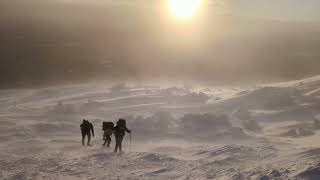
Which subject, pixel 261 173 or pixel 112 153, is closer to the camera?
pixel 261 173

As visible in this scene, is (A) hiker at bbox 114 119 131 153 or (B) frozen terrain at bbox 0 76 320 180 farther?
(A) hiker at bbox 114 119 131 153

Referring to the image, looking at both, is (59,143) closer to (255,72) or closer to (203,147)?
(203,147)

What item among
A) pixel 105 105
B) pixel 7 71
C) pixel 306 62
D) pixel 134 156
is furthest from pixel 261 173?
pixel 306 62

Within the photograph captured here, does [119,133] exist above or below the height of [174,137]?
above

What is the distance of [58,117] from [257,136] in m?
13.2

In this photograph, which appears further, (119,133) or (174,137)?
(174,137)

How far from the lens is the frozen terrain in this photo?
47.5ft

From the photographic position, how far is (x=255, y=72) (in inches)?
3317

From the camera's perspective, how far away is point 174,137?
23.4m

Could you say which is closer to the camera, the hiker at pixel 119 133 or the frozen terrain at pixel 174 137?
the frozen terrain at pixel 174 137

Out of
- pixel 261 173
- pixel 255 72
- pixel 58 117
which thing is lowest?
pixel 261 173

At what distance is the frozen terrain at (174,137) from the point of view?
14.5 meters

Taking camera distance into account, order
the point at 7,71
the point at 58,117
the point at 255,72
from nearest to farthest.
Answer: the point at 58,117, the point at 7,71, the point at 255,72

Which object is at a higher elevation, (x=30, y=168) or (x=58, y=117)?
(x=58, y=117)
